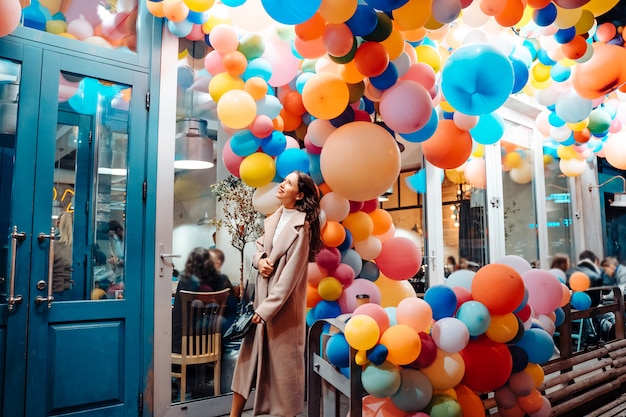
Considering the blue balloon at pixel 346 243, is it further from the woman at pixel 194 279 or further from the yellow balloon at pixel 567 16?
the yellow balloon at pixel 567 16

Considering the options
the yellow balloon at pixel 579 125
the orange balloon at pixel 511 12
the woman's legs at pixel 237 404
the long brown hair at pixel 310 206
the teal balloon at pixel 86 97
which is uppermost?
the orange balloon at pixel 511 12

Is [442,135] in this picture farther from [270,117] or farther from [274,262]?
[274,262]

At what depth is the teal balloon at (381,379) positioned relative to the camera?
172 cm

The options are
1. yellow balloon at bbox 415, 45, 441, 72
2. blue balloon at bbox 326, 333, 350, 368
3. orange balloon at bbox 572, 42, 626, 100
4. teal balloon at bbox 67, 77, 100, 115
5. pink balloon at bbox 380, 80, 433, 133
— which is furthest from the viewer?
yellow balloon at bbox 415, 45, 441, 72

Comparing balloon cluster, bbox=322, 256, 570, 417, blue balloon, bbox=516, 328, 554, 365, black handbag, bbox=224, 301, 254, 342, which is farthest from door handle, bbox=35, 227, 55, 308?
blue balloon, bbox=516, 328, 554, 365

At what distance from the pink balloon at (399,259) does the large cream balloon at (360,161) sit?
23.4 inches

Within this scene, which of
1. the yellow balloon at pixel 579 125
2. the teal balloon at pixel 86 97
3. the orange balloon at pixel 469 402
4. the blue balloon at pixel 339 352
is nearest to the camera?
the blue balloon at pixel 339 352

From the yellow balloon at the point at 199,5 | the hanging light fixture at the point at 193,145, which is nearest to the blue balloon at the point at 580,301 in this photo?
the hanging light fixture at the point at 193,145

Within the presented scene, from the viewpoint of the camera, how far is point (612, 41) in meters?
3.10

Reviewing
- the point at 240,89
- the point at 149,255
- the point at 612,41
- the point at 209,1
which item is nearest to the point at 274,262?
the point at 149,255

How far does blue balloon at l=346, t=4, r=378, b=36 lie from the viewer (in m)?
2.23

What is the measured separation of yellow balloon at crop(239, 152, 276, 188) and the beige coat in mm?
358

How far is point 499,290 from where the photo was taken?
1996mm

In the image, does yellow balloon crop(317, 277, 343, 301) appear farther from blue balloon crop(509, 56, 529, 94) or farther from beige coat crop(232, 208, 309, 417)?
blue balloon crop(509, 56, 529, 94)
